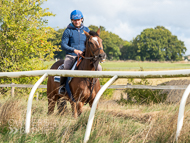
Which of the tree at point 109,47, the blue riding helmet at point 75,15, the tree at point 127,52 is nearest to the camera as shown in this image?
the blue riding helmet at point 75,15

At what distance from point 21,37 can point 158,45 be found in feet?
292

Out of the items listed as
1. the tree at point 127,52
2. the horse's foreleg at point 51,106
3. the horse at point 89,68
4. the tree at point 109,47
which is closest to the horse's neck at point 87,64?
the horse at point 89,68

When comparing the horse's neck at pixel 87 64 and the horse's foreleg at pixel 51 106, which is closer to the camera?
the horse's foreleg at pixel 51 106

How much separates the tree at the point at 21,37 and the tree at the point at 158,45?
8365 centimetres

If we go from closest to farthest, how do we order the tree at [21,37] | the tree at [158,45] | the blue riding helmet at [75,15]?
1. the blue riding helmet at [75,15]
2. the tree at [21,37]
3. the tree at [158,45]

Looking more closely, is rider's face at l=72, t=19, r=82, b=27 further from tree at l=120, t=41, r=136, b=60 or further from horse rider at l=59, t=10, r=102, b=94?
tree at l=120, t=41, r=136, b=60

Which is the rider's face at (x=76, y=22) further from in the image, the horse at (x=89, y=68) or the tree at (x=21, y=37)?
the tree at (x=21, y=37)

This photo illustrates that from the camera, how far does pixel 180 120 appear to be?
2.32 meters

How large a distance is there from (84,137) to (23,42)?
929 cm

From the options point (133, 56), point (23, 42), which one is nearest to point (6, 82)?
point (23, 42)

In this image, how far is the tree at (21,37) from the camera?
11.5 metres

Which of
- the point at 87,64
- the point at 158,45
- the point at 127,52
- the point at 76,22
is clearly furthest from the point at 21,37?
the point at 127,52

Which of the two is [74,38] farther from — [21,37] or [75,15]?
[21,37]

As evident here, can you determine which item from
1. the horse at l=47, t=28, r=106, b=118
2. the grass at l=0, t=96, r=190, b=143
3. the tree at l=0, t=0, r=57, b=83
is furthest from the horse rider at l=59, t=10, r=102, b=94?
the tree at l=0, t=0, r=57, b=83
